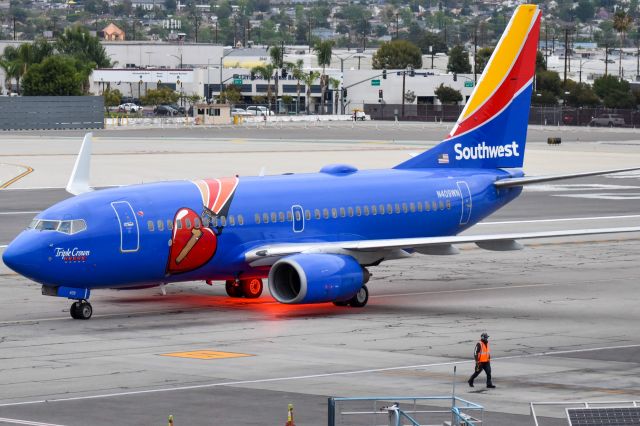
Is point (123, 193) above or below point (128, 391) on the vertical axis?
above

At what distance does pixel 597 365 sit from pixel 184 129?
149129mm

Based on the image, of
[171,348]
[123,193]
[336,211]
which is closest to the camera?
[171,348]

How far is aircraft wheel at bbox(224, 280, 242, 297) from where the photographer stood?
44125mm

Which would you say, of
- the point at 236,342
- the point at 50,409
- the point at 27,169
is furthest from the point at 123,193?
the point at 27,169

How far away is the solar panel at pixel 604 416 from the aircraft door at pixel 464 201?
28.1 meters

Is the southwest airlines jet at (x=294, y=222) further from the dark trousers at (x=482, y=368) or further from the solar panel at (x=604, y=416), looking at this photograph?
the solar panel at (x=604, y=416)

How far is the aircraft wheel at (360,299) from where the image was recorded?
138 feet

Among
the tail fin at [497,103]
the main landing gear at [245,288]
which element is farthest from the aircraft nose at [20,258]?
the tail fin at [497,103]

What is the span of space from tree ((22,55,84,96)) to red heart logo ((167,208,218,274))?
15896cm

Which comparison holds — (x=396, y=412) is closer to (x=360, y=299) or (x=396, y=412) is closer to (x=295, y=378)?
(x=295, y=378)

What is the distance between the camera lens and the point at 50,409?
27297 mm

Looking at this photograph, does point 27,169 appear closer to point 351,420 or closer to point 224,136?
point 224,136

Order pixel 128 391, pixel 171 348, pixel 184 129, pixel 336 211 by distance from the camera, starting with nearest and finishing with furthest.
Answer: pixel 128 391, pixel 171 348, pixel 336 211, pixel 184 129

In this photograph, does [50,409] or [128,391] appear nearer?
[50,409]
